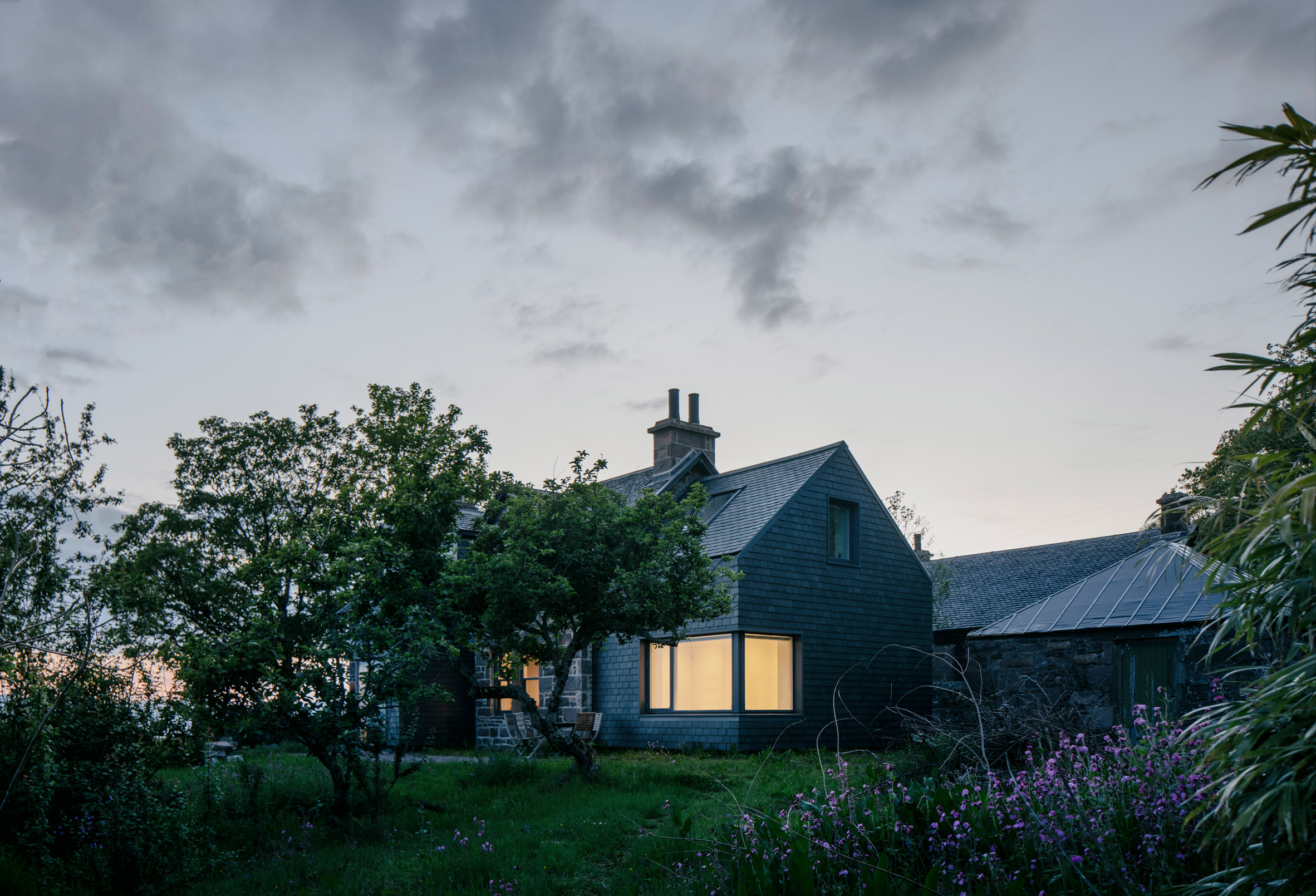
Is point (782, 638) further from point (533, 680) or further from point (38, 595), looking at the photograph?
point (38, 595)

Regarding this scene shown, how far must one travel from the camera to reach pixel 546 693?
64.8ft

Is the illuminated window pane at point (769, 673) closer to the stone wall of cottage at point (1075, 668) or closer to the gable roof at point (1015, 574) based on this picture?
the stone wall of cottage at point (1075, 668)

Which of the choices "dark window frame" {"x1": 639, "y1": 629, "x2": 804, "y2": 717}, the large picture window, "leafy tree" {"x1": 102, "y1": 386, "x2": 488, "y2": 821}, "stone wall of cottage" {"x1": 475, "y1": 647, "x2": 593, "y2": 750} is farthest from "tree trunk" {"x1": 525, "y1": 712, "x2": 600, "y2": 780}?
"stone wall of cottage" {"x1": 475, "y1": 647, "x2": 593, "y2": 750}

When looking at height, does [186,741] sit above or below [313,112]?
below

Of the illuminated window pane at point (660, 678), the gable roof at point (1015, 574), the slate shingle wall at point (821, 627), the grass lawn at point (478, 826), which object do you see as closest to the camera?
the grass lawn at point (478, 826)

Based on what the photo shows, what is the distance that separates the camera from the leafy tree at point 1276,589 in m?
2.88

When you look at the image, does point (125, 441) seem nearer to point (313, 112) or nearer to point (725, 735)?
point (313, 112)

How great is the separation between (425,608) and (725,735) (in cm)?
801

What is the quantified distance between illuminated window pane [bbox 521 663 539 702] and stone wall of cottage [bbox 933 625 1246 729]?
29.1 ft

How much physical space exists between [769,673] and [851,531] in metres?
3.86

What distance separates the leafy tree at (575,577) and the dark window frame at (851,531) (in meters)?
7.06

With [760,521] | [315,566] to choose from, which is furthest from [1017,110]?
[315,566]

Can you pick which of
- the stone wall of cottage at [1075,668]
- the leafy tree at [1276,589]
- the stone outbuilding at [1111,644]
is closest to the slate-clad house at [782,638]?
the stone wall of cottage at [1075,668]

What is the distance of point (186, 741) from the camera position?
8.10 m
